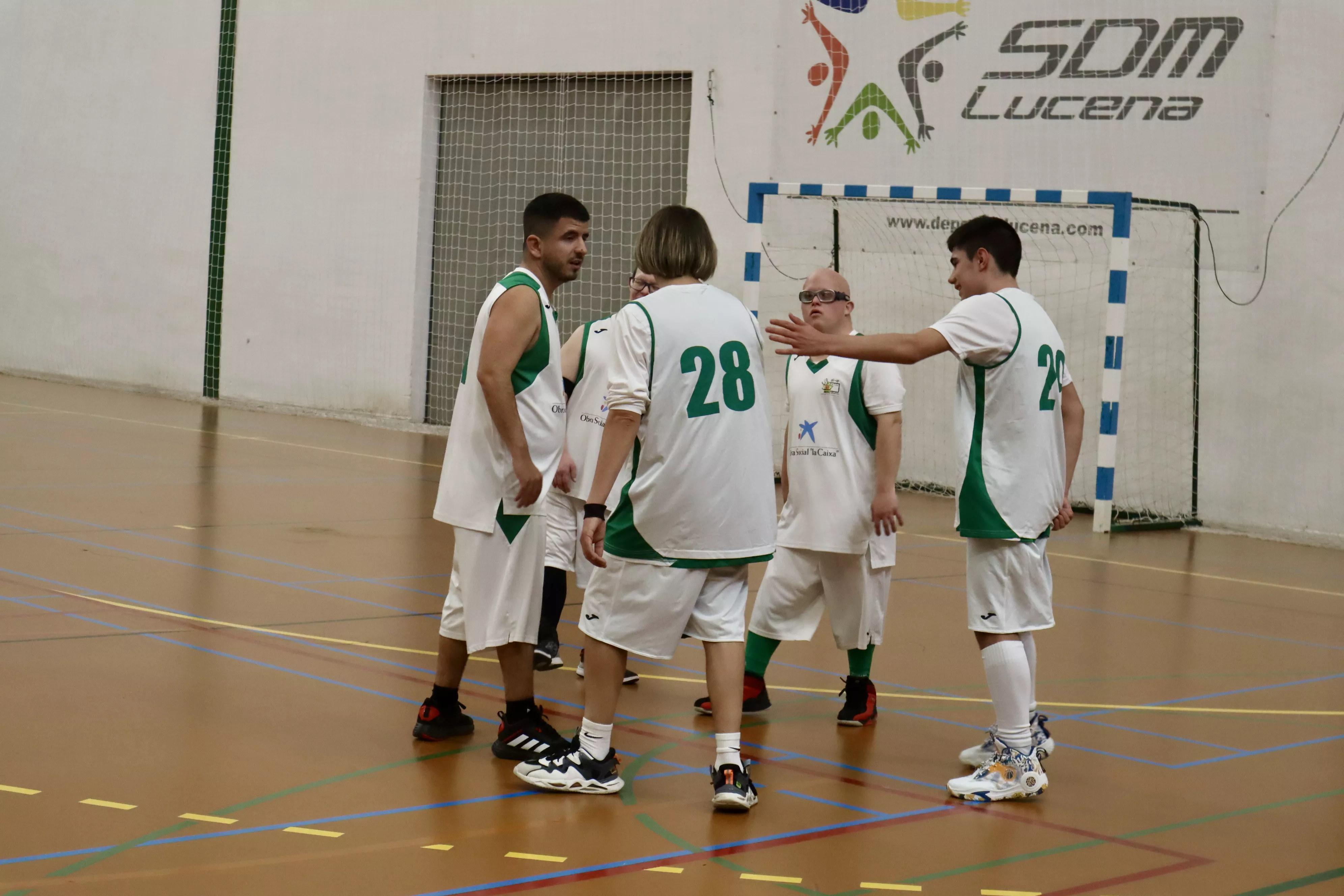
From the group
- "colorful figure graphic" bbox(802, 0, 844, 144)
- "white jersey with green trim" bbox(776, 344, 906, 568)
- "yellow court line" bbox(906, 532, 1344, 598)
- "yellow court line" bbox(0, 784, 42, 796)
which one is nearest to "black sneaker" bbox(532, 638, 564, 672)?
"white jersey with green trim" bbox(776, 344, 906, 568)

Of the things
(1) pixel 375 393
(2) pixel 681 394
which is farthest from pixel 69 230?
(2) pixel 681 394

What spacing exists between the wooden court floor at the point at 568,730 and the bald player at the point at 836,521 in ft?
0.86

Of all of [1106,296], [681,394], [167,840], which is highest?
[1106,296]

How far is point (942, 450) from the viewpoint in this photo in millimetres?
13484

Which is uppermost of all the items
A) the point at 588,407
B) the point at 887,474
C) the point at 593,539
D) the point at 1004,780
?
the point at 588,407

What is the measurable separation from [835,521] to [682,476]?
1259 millimetres

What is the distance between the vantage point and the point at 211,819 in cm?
405

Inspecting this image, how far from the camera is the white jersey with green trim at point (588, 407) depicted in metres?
6.34

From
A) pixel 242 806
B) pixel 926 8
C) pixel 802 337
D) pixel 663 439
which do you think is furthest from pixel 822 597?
pixel 926 8

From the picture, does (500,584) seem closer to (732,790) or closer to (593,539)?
(593,539)

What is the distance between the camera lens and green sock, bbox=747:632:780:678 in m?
5.70

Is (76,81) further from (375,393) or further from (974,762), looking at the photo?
(974,762)

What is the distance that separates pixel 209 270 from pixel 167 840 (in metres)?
16.3

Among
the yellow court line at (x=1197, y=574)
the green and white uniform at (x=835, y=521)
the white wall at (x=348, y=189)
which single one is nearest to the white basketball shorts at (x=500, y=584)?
the green and white uniform at (x=835, y=521)
